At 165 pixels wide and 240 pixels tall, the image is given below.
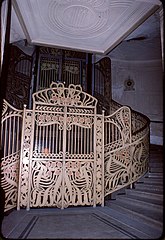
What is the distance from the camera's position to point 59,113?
4.44 m

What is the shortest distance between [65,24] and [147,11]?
5.46ft

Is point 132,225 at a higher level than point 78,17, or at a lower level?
lower

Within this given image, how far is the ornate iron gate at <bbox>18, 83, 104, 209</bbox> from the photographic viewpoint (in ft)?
13.7

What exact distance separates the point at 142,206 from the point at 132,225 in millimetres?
860

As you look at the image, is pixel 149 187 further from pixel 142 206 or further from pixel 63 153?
pixel 63 153

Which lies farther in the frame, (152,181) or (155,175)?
(155,175)

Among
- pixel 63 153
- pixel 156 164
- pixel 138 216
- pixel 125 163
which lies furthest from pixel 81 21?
pixel 138 216

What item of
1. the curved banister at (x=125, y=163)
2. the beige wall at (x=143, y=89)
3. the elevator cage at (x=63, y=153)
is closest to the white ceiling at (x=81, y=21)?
the elevator cage at (x=63, y=153)

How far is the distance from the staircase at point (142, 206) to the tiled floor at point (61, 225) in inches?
6.9

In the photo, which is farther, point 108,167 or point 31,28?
point 31,28

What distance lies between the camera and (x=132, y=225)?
10.2 feet

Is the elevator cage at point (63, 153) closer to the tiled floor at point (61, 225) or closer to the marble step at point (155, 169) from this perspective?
the tiled floor at point (61, 225)

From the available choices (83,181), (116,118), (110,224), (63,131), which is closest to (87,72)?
(116,118)

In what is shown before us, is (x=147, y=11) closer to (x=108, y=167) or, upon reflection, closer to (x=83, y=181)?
(x=108, y=167)
